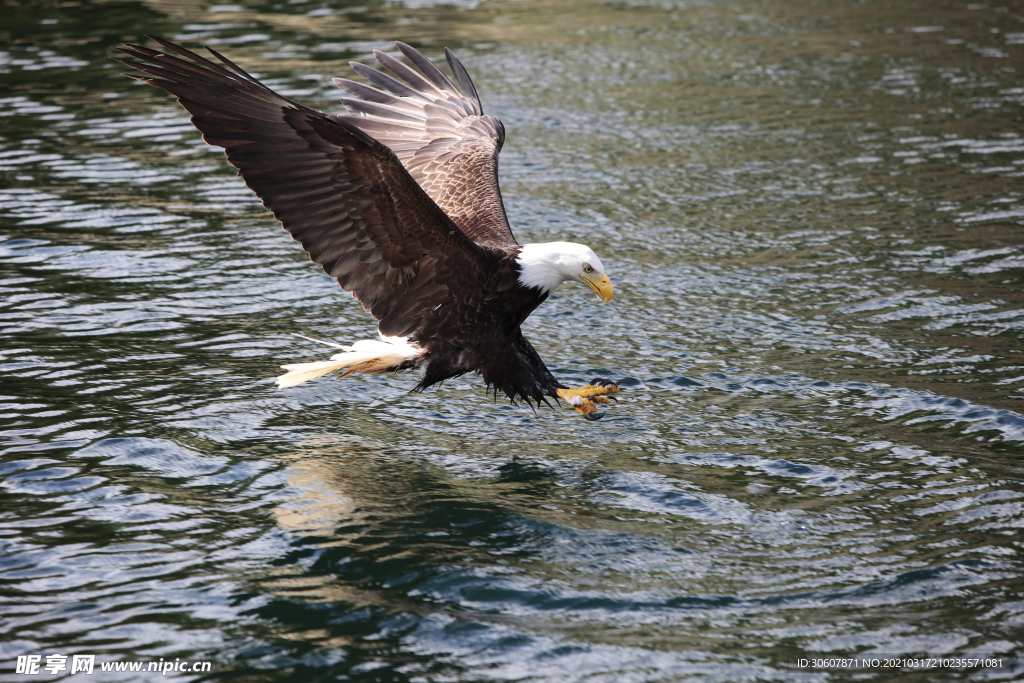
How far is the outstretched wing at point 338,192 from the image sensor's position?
4.12m

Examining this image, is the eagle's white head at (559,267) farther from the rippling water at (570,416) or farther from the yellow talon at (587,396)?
the rippling water at (570,416)

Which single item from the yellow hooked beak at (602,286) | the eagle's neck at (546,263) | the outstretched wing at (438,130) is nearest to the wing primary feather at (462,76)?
the outstretched wing at (438,130)

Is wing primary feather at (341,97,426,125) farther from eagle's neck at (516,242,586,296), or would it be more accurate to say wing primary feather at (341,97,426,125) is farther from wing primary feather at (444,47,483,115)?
eagle's neck at (516,242,586,296)

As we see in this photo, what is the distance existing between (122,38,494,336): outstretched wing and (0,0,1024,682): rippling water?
787 millimetres

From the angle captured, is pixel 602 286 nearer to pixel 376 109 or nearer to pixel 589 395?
pixel 589 395

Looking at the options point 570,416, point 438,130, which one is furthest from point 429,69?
point 570,416

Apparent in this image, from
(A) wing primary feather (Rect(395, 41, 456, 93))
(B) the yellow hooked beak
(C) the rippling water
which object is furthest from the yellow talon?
(A) wing primary feather (Rect(395, 41, 456, 93))

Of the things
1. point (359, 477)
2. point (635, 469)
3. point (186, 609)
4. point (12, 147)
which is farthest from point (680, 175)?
point (186, 609)

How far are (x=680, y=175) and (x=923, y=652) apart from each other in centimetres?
593

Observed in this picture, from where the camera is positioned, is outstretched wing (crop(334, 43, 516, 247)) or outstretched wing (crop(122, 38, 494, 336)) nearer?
outstretched wing (crop(122, 38, 494, 336))

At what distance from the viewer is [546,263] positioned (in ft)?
15.8

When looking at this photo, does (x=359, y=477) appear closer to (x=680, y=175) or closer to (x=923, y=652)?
(x=923, y=652)

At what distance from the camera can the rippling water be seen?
3.49 m

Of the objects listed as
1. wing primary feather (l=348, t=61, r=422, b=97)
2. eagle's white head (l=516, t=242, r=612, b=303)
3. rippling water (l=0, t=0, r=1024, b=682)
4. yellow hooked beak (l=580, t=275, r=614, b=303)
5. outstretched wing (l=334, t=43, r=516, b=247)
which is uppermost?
wing primary feather (l=348, t=61, r=422, b=97)
